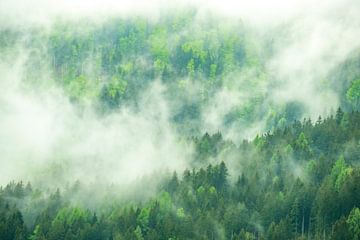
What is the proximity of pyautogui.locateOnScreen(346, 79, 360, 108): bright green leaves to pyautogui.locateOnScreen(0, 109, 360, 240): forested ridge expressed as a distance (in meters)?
50.2

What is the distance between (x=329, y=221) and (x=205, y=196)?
1178 inches

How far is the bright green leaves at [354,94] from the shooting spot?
193550 millimetres

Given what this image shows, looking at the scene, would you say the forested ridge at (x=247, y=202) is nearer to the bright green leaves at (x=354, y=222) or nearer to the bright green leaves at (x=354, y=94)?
the bright green leaves at (x=354, y=222)

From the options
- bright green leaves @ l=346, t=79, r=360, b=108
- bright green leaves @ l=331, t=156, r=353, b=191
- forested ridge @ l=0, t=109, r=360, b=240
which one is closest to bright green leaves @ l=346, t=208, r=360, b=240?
forested ridge @ l=0, t=109, r=360, b=240

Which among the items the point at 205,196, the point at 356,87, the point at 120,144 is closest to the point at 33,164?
the point at 120,144

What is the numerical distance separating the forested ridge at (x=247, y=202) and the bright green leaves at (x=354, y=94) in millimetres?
50249

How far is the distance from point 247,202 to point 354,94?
301ft

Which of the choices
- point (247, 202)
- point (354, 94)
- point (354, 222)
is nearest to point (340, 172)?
point (247, 202)

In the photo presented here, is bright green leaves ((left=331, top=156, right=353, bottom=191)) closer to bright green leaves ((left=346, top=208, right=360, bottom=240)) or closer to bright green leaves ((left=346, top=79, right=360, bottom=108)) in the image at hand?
bright green leaves ((left=346, top=208, right=360, bottom=240))

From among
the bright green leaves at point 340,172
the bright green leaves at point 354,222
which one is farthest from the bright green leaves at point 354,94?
the bright green leaves at point 354,222

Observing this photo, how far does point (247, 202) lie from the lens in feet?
392

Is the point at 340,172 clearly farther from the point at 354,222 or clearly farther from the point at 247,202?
the point at 354,222

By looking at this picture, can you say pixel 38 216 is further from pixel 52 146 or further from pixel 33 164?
pixel 52 146

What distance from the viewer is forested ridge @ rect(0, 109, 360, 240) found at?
104 meters
